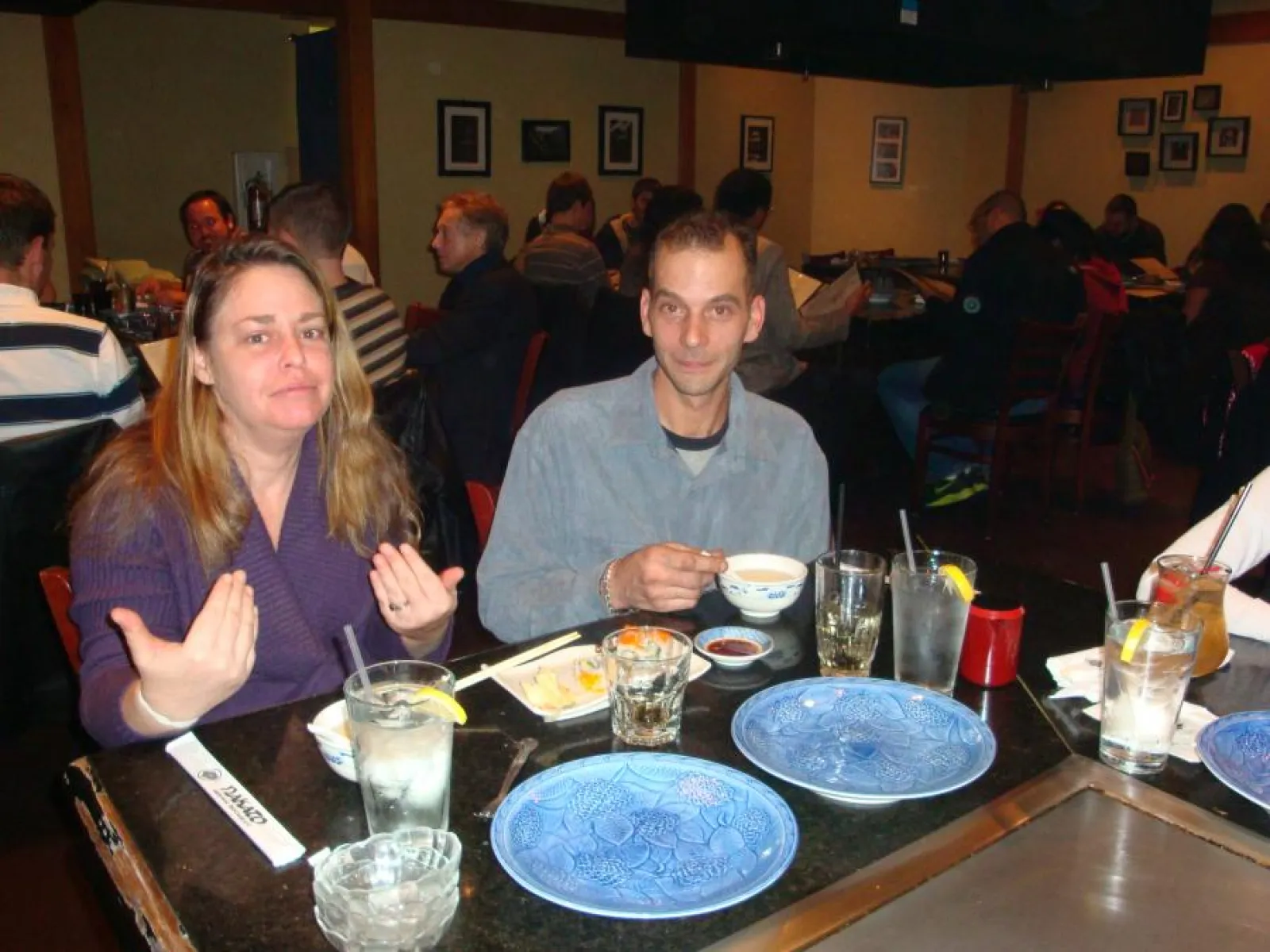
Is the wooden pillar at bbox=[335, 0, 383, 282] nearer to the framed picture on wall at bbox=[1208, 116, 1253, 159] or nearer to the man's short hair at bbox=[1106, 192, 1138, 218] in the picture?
the man's short hair at bbox=[1106, 192, 1138, 218]

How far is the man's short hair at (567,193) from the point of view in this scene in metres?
5.51

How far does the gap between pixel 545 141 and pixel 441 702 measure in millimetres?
6885

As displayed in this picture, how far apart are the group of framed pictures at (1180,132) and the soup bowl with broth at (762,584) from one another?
8418 millimetres

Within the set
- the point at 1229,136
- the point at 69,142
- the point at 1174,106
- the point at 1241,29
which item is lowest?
the point at 69,142

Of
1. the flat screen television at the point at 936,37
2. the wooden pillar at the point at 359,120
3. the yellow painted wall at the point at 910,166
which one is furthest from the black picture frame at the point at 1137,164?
the wooden pillar at the point at 359,120

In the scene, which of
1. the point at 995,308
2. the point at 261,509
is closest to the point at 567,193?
the point at 995,308

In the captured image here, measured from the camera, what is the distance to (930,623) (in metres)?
1.36

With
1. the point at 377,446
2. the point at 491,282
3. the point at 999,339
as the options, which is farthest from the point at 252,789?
the point at 999,339

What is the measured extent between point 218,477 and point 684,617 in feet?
2.30

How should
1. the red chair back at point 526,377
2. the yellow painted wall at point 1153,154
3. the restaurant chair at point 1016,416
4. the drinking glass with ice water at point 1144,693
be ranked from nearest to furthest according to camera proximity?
the drinking glass with ice water at point 1144,693, the red chair back at point 526,377, the restaurant chair at point 1016,416, the yellow painted wall at point 1153,154

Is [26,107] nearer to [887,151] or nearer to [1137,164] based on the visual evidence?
[887,151]

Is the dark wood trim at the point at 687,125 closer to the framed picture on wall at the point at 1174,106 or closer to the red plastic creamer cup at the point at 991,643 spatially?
the framed picture on wall at the point at 1174,106

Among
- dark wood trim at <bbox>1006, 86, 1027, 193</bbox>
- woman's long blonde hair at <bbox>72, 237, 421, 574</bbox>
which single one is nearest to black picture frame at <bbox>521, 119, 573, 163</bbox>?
dark wood trim at <bbox>1006, 86, 1027, 193</bbox>

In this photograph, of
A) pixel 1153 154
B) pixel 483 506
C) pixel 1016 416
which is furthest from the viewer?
pixel 1153 154
